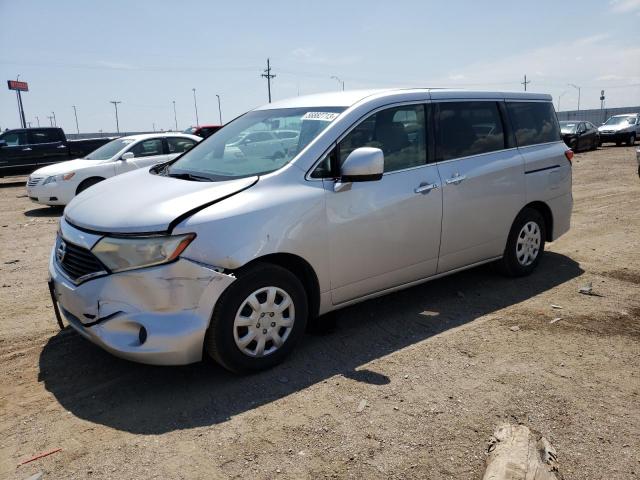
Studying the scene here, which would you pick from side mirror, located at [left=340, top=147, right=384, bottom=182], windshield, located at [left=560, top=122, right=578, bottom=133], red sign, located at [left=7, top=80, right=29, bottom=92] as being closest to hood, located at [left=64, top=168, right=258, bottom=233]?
side mirror, located at [left=340, top=147, right=384, bottom=182]

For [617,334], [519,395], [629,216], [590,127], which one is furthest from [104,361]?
[590,127]

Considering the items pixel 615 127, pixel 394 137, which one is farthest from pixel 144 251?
pixel 615 127

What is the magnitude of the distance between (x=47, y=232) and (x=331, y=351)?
6821mm

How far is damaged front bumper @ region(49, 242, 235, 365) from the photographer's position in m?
3.18

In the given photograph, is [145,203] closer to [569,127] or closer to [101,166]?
[101,166]

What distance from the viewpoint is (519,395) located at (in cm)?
330

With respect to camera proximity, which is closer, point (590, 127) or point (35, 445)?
point (35, 445)

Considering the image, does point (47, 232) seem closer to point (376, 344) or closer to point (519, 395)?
point (376, 344)

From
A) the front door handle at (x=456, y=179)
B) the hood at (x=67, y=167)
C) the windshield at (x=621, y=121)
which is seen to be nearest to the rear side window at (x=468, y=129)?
→ the front door handle at (x=456, y=179)

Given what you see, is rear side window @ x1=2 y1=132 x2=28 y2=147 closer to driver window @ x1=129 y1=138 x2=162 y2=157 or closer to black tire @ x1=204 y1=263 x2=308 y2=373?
driver window @ x1=129 y1=138 x2=162 y2=157

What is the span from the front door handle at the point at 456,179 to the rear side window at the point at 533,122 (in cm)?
116

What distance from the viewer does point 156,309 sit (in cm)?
321

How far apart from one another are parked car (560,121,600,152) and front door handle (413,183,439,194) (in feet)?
69.4

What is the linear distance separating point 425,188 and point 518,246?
5.55 feet
